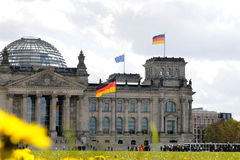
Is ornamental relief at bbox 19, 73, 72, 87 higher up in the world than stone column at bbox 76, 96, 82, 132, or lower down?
higher up

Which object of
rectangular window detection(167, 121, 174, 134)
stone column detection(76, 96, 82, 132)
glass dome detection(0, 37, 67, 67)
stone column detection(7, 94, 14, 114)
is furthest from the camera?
glass dome detection(0, 37, 67, 67)

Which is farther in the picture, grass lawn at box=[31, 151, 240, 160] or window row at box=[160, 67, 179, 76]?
window row at box=[160, 67, 179, 76]

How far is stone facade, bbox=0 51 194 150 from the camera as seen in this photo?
97625 millimetres

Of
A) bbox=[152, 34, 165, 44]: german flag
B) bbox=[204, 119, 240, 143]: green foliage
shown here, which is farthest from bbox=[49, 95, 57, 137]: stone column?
bbox=[204, 119, 240, 143]: green foliage

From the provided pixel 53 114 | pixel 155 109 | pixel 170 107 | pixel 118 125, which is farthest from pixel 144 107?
pixel 53 114

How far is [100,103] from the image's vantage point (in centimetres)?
10588

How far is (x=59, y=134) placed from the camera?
101 meters

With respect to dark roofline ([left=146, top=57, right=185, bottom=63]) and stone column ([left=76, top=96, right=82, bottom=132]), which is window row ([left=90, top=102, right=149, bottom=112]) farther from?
dark roofline ([left=146, top=57, right=185, bottom=63])

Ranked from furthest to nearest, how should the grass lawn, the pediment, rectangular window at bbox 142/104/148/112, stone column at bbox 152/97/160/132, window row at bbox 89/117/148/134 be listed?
rectangular window at bbox 142/104/148/112 < stone column at bbox 152/97/160/132 < window row at bbox 89/117/148/134 < the pediment < the grass lawn

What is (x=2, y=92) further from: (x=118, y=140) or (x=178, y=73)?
(x=178, y=73)

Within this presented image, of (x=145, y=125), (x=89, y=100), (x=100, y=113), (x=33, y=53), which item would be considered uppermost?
(x=33, y=53)

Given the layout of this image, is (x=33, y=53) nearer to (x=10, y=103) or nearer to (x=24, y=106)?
(x=24, y=106)

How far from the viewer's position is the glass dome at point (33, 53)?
112875 mm

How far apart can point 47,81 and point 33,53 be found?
18.2m
